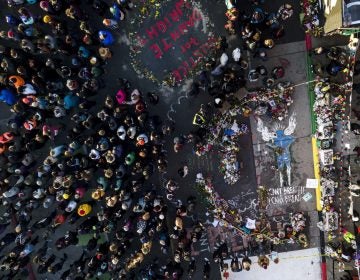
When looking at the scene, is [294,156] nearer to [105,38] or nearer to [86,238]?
[105,38]

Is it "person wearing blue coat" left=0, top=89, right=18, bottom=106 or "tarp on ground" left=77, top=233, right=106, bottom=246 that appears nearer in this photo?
"person wearing blue coat" left=0, top=89, right=18, bottom=106

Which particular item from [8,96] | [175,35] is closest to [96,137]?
[8,96]

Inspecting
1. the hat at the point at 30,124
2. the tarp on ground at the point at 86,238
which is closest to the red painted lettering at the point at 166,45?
the hat at the point at 30,124

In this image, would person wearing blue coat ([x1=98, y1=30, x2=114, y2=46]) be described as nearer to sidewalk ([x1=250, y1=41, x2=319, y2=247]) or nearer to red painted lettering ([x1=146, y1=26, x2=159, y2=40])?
red painted lettering ([x1=146, y1=26, x2=159, y2=40])

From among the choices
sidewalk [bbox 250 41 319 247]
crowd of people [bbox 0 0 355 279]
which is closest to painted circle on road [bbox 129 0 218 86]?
crowd of people [bbox 0 0 355 279]

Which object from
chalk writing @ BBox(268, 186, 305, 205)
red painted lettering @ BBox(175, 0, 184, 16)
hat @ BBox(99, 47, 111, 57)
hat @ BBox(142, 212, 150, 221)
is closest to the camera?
hat @ BBox(99, 47, 111, 57)

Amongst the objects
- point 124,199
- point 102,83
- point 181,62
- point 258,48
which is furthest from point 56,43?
point 258,48

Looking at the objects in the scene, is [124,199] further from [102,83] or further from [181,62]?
[181,62]

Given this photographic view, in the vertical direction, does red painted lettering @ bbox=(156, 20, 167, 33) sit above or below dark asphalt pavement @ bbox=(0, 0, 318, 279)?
above
